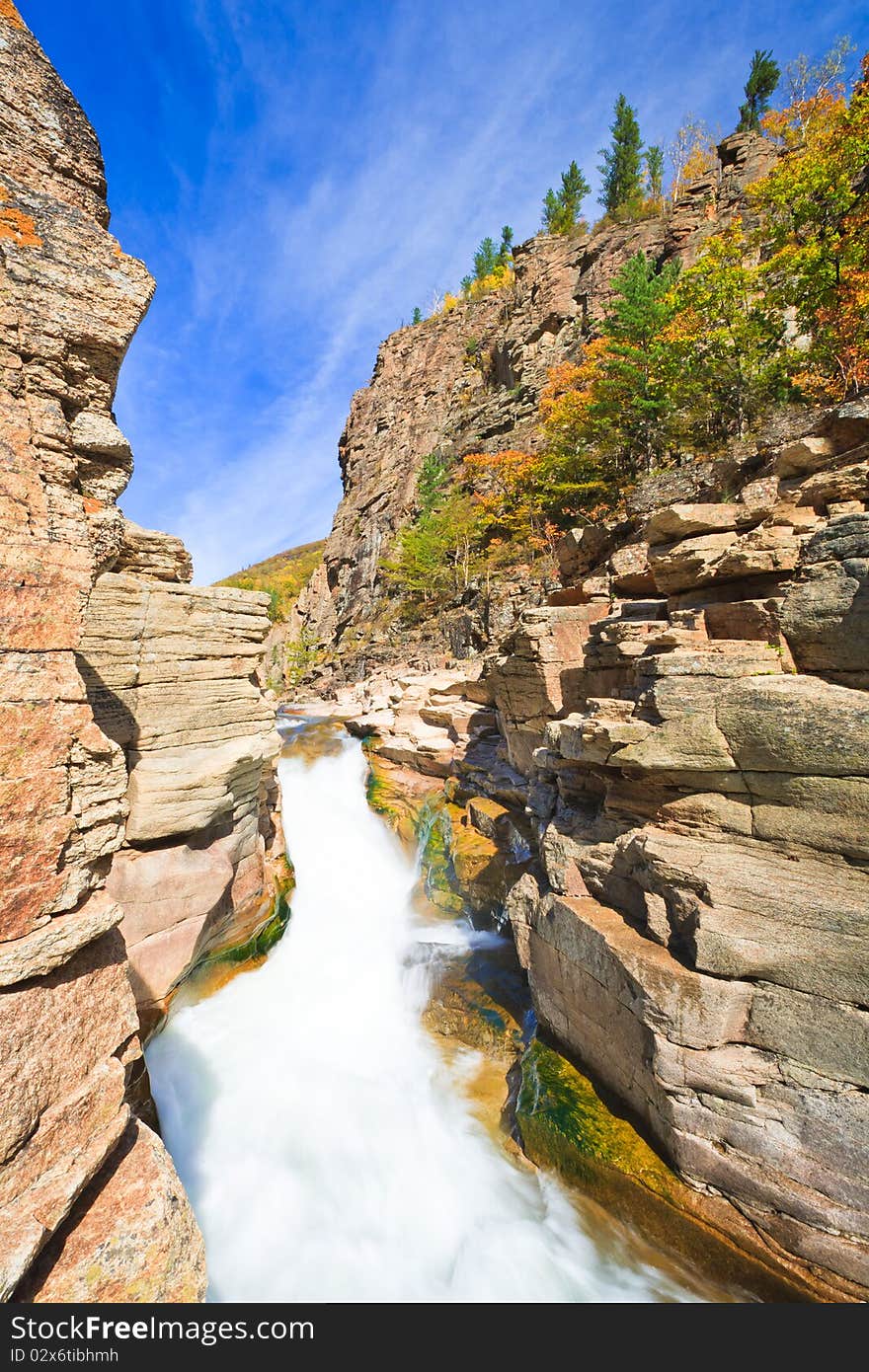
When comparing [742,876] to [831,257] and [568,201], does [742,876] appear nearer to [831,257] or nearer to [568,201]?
[831,257]

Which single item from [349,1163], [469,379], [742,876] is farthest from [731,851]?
[469,379]

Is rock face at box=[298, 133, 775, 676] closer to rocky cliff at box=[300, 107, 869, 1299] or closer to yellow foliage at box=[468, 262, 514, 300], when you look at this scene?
yellow foliage at box=[468, 262, 514, 300]

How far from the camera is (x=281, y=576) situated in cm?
8175

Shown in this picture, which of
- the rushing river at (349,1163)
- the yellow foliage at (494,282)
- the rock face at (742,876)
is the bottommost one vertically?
the rushing river at (349,1163)

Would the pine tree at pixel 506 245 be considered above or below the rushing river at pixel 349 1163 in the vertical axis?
above

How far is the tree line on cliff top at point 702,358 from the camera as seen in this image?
48.4ft

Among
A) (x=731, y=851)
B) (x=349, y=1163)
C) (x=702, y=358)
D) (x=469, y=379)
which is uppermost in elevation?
(x=469, y=379)

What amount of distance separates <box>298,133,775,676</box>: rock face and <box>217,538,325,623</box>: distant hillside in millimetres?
10958

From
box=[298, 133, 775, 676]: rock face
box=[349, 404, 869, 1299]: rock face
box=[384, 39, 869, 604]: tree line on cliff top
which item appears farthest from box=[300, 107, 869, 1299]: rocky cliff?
box=[298, 133, 775, 676]: rock face

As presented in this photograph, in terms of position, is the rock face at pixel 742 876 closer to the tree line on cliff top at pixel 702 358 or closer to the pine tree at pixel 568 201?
the tree line on cliff top at pixel 702 358

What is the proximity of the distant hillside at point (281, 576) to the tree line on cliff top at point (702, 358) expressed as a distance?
28208mm

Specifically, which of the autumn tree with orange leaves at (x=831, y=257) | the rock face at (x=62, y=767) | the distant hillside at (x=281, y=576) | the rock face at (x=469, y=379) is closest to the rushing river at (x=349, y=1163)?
the rock face at (x=62, y=767)

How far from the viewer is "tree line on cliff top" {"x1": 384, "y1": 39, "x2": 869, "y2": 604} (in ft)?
48.4

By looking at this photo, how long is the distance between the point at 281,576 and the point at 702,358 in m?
73.8
